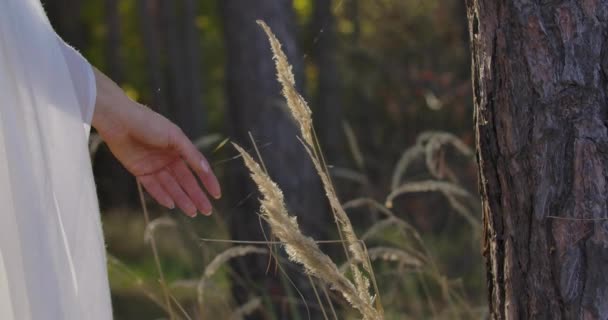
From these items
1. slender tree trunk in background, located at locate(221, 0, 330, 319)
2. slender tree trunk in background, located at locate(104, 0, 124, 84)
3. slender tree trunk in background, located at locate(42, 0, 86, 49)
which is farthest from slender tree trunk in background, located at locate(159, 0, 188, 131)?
slender tree trunk in background, located at locate(221, 0, 330, 319)

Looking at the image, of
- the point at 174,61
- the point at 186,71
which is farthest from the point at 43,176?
the point at 174,61

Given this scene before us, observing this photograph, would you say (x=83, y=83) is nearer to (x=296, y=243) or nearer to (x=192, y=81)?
(x=296, y=243)

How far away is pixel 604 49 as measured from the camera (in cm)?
175

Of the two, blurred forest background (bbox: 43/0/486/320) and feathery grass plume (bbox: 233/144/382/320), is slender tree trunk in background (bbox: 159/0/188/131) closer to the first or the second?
blurred forest background (bbox: 43/0/486/320)

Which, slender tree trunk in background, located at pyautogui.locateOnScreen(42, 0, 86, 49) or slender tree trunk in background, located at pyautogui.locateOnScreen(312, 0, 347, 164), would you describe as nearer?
slender tree trunk in background, located at pyautogui.locateOnScreen(312, 0, 347, 164)

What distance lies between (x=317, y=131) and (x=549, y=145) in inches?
459

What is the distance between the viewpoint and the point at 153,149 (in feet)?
6.83

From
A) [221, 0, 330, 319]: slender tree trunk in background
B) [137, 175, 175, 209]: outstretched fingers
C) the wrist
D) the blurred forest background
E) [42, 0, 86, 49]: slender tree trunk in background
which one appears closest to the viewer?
the wrist

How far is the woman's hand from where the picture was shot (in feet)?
6.47

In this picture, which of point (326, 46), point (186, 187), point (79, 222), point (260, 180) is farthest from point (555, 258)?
point (326, 46)

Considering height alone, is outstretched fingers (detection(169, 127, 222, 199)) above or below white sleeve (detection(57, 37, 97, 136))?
below

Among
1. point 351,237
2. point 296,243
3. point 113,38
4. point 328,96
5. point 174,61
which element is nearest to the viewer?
point 296,243

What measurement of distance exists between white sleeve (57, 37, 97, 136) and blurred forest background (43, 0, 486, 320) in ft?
2.42

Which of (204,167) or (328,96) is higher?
(204,167)
